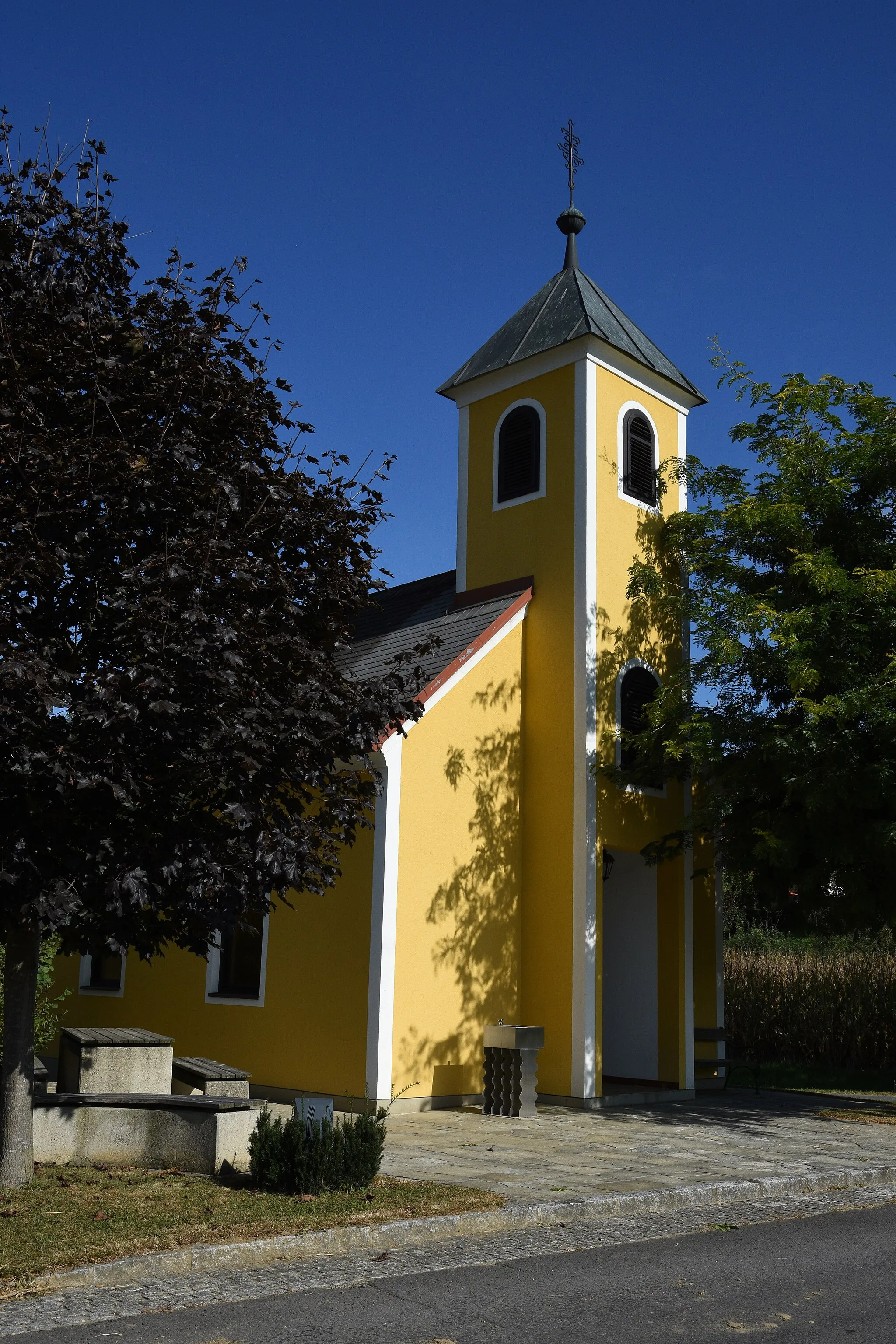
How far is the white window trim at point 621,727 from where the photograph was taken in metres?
14.7

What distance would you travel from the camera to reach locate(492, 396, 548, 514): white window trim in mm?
15648

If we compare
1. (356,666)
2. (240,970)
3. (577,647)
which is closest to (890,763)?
(577,647)

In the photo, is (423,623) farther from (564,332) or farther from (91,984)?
(91,984)

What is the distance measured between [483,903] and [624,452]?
6.50 meters

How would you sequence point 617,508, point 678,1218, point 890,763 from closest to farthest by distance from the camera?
1. point 678,1218
2. point 890,763
3. point 617,508

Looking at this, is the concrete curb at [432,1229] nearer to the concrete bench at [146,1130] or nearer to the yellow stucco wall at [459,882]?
the concrete bench at [146,1130]

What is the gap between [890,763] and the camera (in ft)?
39.4

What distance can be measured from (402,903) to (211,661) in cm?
662

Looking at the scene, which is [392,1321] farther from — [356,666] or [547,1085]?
[356,666]

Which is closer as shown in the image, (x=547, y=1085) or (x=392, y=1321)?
(x=392, y=1321)

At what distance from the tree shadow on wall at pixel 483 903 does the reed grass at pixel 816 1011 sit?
636cm

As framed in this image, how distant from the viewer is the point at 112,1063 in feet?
31.9

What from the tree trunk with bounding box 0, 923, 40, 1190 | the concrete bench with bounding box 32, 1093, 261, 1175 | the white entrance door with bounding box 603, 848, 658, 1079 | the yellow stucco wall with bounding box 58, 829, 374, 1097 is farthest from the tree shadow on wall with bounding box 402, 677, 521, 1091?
the tree trunk with bounding box 0, 923, 40, 1190

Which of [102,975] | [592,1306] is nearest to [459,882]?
[102,975]
